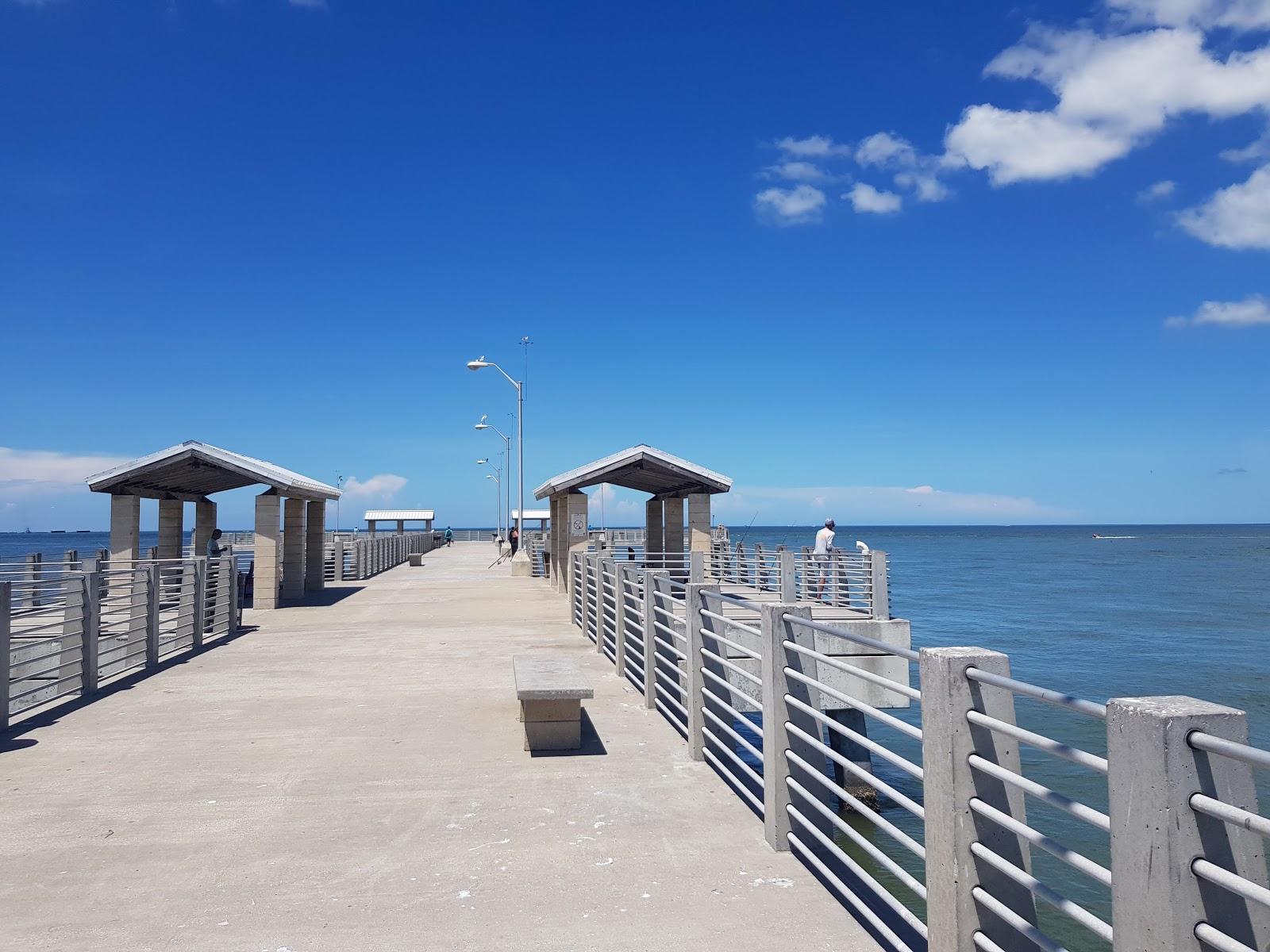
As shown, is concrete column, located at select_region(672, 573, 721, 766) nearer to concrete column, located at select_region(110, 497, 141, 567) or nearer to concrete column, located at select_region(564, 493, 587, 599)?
concrete column, located at select_region(564, 493, 587, 599)

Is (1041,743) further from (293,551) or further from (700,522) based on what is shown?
(293,551)

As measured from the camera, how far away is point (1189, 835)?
2287 mm

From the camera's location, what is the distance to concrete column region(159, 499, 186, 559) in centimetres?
2461

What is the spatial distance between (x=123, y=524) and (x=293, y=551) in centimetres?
383

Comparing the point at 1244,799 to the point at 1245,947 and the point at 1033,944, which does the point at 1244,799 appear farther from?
the point at 1033,944

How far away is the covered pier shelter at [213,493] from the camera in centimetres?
2025

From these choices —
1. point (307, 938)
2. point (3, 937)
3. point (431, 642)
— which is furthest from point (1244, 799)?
point (431, 642)

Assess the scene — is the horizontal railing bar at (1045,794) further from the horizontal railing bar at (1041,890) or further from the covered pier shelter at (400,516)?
the covered pier shelter at (400,516)

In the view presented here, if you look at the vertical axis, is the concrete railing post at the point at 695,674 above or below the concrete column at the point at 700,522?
below

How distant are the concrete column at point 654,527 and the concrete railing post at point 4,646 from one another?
2164 centimetres

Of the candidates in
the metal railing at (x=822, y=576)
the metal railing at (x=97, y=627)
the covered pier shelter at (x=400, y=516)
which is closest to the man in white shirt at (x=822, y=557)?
the metal railing at (x=822, y=576)

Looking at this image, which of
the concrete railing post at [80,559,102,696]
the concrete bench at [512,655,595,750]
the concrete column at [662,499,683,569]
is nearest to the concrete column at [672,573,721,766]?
the concrete bench at [512,655,595,750]

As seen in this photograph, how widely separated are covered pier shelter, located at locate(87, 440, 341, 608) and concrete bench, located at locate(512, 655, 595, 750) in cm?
1445

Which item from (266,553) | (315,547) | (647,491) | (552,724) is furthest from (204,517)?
(552,724)
